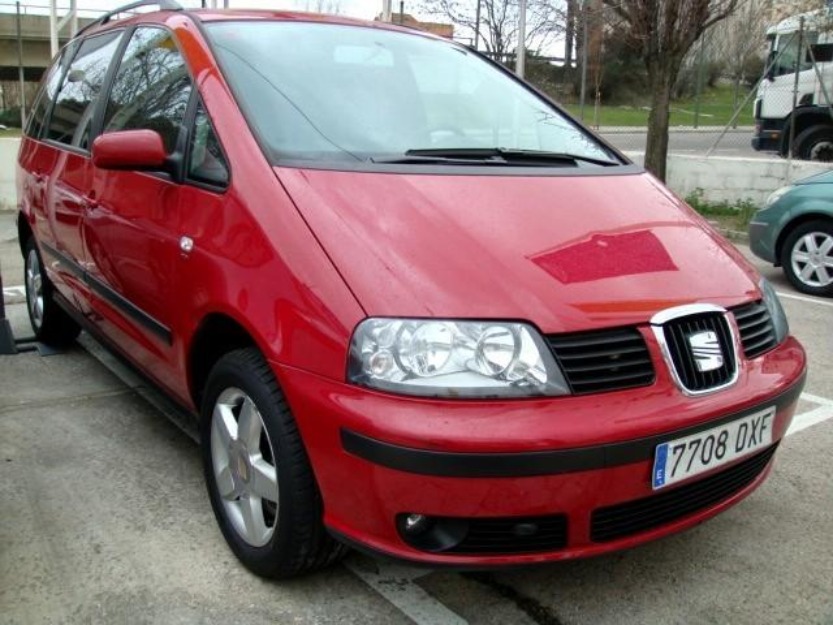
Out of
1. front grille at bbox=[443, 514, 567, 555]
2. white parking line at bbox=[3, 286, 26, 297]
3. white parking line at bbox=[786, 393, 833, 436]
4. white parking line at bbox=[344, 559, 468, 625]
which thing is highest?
front grille at bbox=[443, 514, 567, 555]

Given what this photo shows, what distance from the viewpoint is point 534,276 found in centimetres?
219

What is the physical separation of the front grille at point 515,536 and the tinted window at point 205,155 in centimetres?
127

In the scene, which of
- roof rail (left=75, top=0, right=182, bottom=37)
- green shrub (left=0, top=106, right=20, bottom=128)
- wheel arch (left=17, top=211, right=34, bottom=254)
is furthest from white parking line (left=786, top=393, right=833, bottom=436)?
green shrub (left=0, top=106, right=20, bottom=128)

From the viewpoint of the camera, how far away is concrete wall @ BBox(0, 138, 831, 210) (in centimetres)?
1005

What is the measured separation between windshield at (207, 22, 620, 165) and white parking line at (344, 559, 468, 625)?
4.10 ft

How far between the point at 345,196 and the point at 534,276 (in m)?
0.58

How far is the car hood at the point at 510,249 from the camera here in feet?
6.89

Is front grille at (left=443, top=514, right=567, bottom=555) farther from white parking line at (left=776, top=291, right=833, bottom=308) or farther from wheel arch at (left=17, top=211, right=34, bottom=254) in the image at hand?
white parking line at (left=776, top=291, right=833, bottom=308)

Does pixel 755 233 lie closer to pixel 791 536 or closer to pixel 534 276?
pixel 791 536

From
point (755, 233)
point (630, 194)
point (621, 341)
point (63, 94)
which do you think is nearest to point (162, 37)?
point (63, 94)

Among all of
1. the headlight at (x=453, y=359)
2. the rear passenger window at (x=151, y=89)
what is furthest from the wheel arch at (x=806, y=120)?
the headlight at (x=453, y=359)

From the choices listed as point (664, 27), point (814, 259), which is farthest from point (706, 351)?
point (664, 27)

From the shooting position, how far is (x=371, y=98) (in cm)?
295

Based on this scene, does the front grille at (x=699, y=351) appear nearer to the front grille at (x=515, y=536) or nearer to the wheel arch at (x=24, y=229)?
the front grille at (x=515, y=536)
